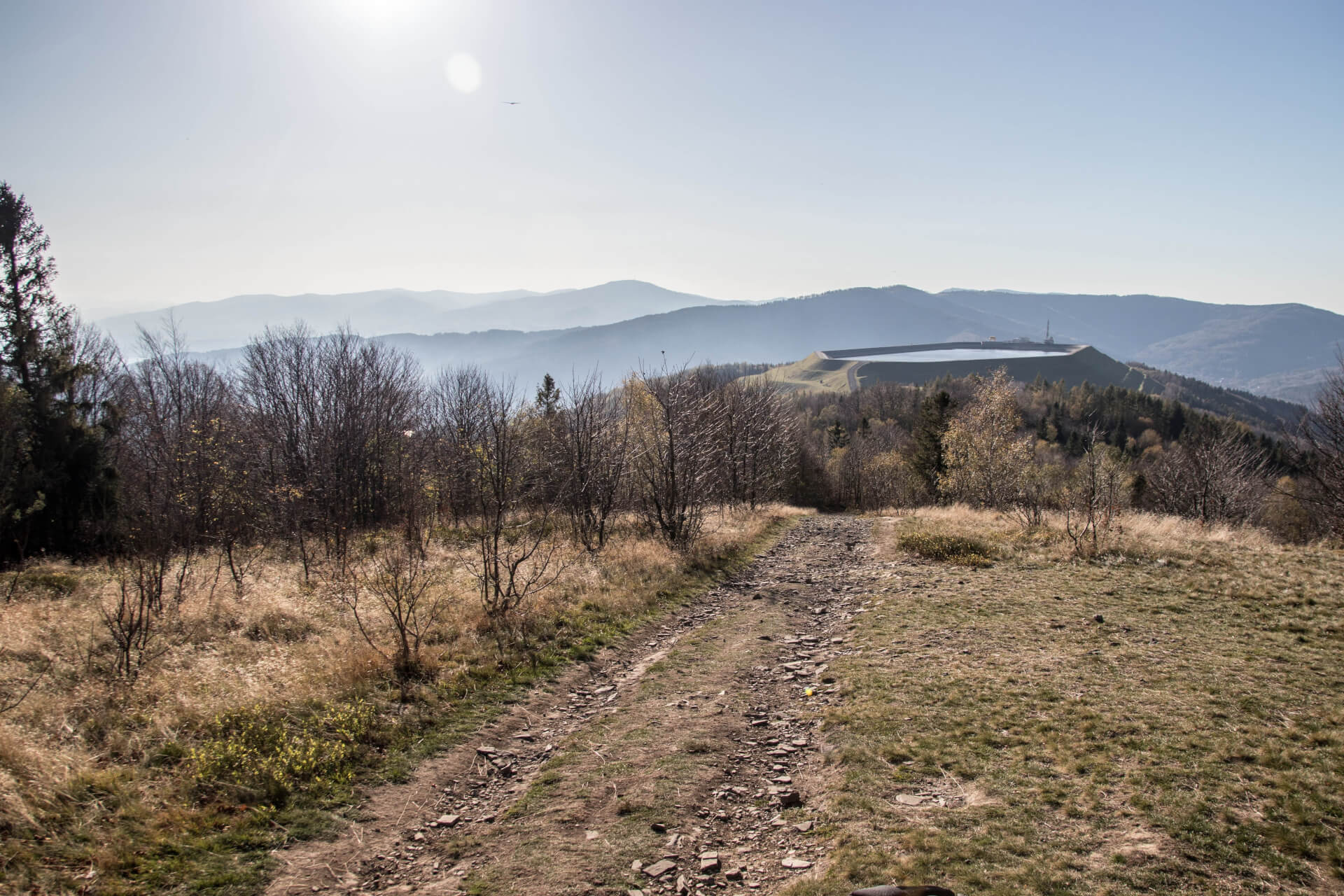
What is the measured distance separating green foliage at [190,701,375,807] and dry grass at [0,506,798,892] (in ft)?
0.26

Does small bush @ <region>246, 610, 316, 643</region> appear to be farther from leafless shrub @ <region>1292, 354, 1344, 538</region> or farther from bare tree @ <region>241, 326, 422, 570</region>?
leafless shrub @ <region>1292, 354, 1344, 538</region>

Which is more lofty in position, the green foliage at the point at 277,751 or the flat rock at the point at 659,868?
the green foliage at the point at 277,751

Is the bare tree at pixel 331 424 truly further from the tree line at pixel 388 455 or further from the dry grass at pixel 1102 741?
the dry grass at pixel 1102 741

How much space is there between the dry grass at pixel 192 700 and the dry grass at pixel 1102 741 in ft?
17.1

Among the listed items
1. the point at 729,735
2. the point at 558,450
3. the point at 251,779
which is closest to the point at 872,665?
the point at 729,735

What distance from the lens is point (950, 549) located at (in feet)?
63.6

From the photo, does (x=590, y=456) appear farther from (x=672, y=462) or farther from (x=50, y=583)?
(x=50, y=583)

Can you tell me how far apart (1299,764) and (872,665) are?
483 cm

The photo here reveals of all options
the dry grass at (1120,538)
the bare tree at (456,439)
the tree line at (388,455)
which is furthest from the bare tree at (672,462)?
the dry grass at (1120,538)

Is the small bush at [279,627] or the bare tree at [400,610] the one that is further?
the small bush at [279,627]

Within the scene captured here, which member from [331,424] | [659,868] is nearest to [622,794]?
[659,868]

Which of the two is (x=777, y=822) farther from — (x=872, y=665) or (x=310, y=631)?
(x=310, y=631)

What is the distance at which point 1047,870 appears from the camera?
454 cm

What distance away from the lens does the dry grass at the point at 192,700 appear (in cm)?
505
